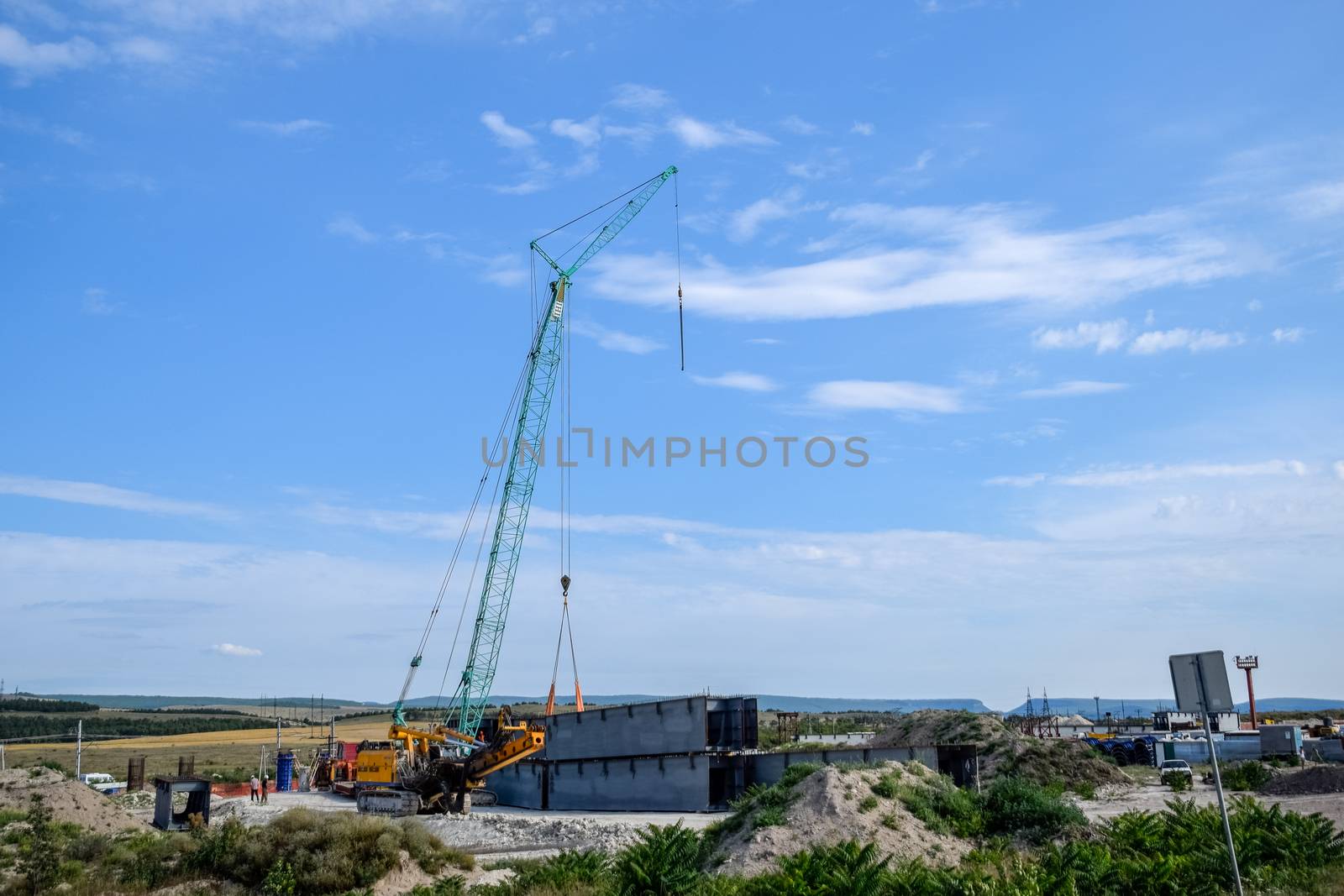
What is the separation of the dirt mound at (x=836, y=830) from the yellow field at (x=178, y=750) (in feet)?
163

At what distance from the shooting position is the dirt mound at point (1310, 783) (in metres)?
33.6

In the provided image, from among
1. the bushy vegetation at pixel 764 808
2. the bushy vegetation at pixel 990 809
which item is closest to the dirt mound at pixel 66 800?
the bushy vegetation at pixel 764 808

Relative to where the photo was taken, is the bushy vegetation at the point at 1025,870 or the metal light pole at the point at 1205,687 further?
the bushy vegetation at the point at 1025,870

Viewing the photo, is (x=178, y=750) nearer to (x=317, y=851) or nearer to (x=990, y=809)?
(x=317, y=851)

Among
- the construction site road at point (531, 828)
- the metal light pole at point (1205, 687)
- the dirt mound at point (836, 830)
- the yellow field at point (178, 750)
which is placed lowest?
the yellow field at point (178, 750)

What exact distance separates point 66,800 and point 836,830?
2272cm

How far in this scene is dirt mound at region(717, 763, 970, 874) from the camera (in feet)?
68.0

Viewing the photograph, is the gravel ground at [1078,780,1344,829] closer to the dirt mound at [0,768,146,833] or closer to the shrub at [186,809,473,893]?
the shrub at [186,809,473,893]

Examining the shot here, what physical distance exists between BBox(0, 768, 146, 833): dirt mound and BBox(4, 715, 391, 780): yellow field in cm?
2875

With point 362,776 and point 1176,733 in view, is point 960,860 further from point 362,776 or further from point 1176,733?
point 1176,733

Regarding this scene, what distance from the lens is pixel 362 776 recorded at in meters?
42.4

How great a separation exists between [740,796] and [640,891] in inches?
781

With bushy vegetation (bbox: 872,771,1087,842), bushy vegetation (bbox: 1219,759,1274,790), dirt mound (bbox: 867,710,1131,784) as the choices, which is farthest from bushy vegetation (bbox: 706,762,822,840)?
bushy vegetation (bbox: 1219,759,1274,790)

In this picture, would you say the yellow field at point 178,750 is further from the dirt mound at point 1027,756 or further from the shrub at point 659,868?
the shrub at point 659,868
